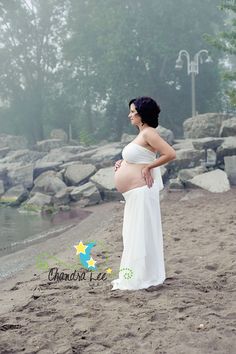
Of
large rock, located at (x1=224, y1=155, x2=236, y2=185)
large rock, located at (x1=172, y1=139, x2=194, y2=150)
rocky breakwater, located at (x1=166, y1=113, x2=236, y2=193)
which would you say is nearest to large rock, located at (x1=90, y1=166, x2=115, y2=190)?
rocky breakwater, located at (x1=166, y1=113, x2=236, y2=193)

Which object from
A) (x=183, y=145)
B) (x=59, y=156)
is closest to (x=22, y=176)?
(x=59, y=156)

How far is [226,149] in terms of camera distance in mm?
16031

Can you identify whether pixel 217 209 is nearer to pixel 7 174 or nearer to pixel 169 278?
pixel 169 278

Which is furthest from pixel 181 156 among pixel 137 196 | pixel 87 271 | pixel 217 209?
pixel 137 196

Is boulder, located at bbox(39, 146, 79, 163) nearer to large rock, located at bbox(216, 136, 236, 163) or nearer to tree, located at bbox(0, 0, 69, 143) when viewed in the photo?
large rock, located at bbox(216, 136, 236, 163)

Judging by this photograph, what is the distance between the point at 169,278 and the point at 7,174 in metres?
17.5

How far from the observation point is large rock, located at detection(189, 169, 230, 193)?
47.4 ft

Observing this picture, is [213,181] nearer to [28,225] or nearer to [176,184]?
[176,184]

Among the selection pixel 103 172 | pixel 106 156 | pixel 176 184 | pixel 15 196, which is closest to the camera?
pixel 176 184

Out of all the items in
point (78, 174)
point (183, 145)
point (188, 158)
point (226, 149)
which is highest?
point (226, 149)

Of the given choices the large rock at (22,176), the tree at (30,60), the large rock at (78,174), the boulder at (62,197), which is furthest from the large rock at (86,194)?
the tree at (30,60)

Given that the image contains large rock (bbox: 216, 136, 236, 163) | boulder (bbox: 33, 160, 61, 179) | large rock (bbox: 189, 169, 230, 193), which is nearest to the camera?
large rock (bbox: 189, 169, 230, 193)

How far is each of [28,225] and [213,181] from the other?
19.6 ft

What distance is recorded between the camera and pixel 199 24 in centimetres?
3334
